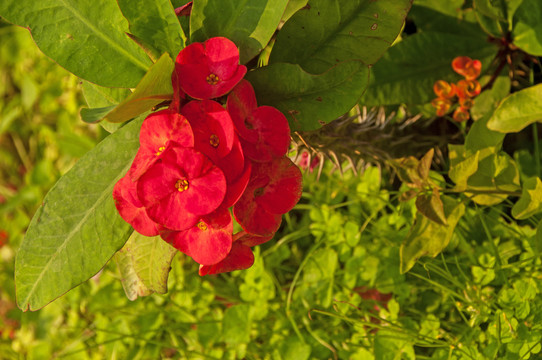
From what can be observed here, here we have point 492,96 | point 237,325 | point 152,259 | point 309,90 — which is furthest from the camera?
point 237,325

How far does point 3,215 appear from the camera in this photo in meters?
2.60

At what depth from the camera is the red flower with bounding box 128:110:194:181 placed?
27.6 inches

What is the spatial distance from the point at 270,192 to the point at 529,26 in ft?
2.87

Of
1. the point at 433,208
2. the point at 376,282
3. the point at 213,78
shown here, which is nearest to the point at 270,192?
the point at 213,78

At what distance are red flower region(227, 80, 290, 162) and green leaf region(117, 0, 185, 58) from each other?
0.59 feet

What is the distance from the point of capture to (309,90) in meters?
0.83

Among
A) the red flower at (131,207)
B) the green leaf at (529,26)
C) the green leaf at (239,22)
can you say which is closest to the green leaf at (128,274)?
the red flower at (131,207)

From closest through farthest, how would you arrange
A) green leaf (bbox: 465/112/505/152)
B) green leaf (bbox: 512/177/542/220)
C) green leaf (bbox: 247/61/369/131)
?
1. green leaf (bbox: 247/61/369/131)
2. green leaf (bbox: 512/177/542/220)
3. green leaf (bbox: 465/112/505/152)

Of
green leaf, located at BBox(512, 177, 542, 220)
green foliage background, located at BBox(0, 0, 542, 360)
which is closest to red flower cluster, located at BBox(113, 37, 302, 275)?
green foliage background, located at BBox(0, 0, 542, 360)

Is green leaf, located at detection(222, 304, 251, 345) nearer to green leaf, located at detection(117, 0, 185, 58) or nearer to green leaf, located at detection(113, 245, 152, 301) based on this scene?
green leaf, located at detection(113, 245, 152, 301)

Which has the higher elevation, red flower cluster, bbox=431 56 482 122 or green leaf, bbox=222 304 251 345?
red flower cluster, bbox=431 56 482 122

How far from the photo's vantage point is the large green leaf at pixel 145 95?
0.68 metres

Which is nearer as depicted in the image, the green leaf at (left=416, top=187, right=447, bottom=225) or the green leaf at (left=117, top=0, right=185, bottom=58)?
the green leaf at (left=117, top=0, right=185, bottom=58)

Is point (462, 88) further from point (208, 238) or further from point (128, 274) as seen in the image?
point (128, 274)
